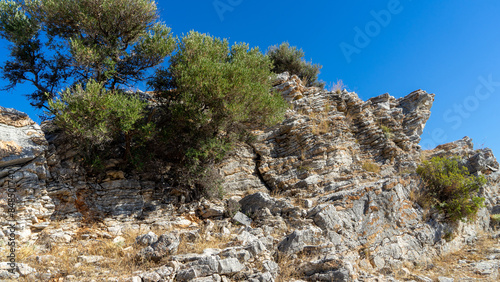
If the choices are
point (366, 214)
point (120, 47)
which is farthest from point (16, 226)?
point (366, 214)

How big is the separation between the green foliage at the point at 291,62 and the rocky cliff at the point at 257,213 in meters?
6.70

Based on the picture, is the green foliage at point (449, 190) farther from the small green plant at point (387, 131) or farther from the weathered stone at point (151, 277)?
the weathered stone at point (151, 277)

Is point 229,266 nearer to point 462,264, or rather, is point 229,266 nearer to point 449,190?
point 462,264

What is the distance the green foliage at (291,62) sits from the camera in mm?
22188

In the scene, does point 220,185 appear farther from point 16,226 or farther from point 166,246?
point 16,226

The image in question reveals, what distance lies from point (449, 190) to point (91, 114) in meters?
14.7

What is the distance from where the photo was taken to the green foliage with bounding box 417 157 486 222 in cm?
1261

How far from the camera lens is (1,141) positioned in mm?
9617

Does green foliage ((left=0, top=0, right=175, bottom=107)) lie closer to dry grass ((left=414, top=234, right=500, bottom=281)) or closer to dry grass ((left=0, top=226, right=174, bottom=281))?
dry grass ((left=0, top=226, right=174, bottom=281))

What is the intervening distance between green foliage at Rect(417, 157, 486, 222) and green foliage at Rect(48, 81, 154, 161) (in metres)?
12.5

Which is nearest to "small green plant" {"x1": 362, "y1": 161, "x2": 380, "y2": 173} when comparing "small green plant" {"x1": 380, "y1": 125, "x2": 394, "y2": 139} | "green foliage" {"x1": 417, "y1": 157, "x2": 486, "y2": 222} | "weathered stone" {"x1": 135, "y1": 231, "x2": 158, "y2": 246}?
"green foliage" {"x1": 417, "y1": 157, "x2": 486, "y2": 222}

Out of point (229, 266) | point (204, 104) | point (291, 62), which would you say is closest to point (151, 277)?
point (229, 266)

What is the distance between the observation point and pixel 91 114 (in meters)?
10.1

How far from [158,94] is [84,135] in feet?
14.0
